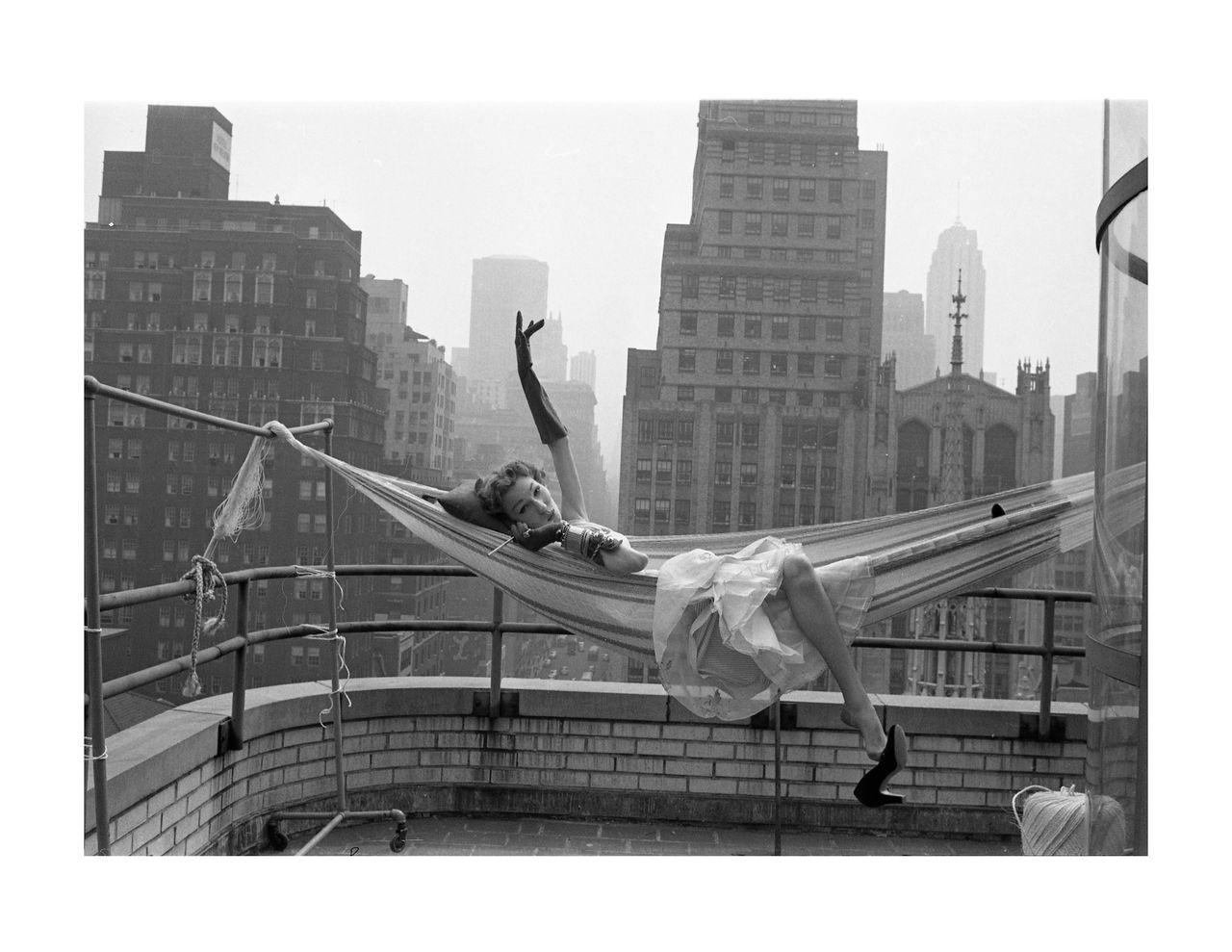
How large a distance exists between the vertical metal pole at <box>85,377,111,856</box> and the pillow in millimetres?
735

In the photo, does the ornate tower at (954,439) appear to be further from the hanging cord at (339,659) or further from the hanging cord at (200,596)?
the hanging cord at (200,596)

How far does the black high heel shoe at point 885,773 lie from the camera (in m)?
1.84

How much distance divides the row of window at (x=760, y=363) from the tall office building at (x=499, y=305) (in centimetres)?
1029

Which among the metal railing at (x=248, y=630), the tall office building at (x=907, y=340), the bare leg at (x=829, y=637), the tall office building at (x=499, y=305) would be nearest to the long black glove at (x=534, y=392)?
the metal railing at (x=248, y=630)

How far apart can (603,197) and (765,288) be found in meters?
11.5

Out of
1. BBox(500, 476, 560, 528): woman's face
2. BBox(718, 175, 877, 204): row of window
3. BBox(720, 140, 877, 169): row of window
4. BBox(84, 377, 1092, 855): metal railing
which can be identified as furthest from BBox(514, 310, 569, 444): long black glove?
BBox(720, 140, 877, 169): row of window

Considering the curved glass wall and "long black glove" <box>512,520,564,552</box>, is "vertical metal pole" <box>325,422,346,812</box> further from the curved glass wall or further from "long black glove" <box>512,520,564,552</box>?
the curved glass wall

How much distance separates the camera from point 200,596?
186 cm

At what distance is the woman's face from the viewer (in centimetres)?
212

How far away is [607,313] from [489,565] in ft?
97.1

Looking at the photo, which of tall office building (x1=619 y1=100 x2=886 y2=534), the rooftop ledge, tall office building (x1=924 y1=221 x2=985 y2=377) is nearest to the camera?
the rooftop ledge

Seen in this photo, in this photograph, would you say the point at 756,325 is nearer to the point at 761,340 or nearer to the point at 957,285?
the point at 761,340
